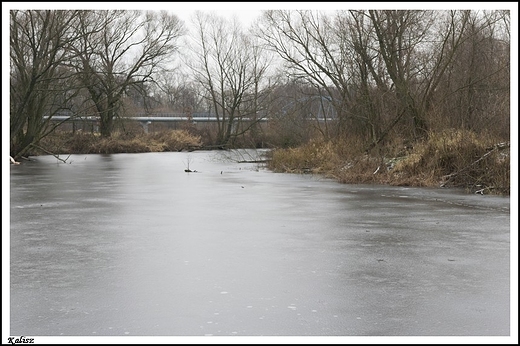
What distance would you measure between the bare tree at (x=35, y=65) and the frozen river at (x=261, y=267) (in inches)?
584

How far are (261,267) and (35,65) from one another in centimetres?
2329

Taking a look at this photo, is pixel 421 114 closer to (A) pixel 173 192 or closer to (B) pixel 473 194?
(B) pixel 473 194

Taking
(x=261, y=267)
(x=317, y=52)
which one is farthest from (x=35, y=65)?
(x=261, y=267)

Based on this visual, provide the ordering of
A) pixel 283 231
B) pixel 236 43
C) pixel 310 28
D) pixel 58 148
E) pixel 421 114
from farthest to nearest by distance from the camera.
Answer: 1. pixel 236 43
2. pixel 58 148
3. pixel 310 28
4. pixel 421 114
5. pixel 283 231

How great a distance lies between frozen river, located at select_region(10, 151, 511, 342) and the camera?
17.4 ft

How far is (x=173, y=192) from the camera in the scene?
664 inches

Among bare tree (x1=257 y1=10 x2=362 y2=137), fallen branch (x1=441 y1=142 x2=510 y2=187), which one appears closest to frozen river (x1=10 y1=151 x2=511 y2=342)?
fallen branch (x1=441 y1=142 x2=510 y2=187)

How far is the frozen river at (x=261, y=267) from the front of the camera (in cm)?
529

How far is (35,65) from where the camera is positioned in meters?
27.9

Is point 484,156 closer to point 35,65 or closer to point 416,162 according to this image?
point 416,162

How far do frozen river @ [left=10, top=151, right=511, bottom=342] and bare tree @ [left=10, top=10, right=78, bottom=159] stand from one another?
14.8 metres

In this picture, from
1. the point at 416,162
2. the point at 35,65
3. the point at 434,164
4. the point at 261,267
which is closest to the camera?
the point at 261,267

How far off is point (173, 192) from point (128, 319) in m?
11.6

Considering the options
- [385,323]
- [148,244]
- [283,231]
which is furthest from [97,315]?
[283,231]
